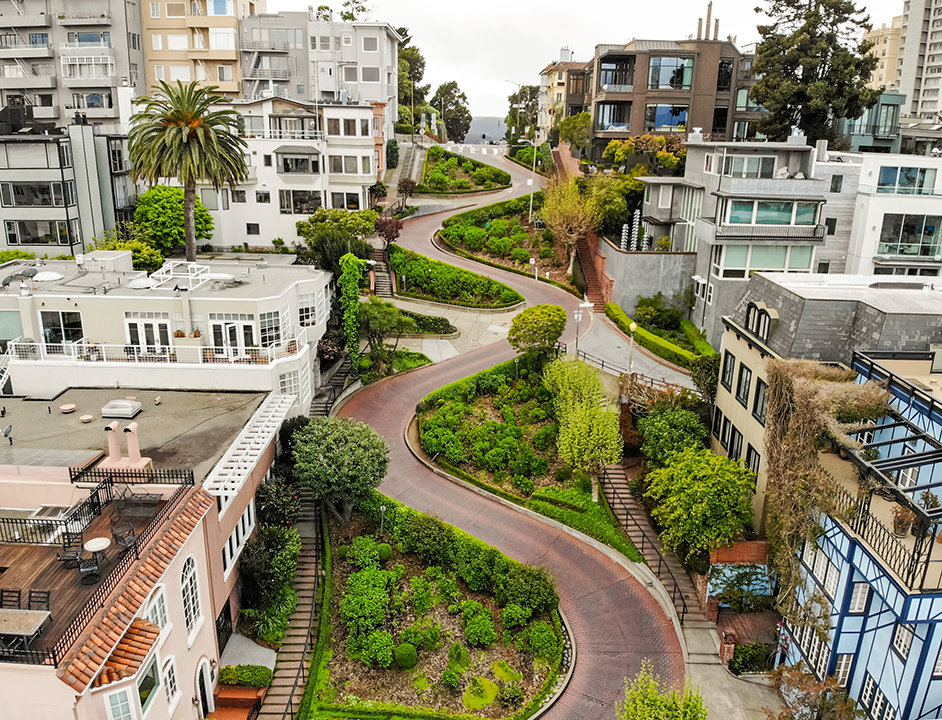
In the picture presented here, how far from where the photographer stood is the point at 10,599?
18422mm

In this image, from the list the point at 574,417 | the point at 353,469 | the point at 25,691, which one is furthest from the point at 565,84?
the point at 25,691

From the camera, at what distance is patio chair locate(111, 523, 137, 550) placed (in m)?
20.1

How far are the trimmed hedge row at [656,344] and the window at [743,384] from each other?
715 centimetres

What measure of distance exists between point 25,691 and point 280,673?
10.9 meters

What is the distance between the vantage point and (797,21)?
5703 centimetres

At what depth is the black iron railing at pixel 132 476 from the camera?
2333 centimetres

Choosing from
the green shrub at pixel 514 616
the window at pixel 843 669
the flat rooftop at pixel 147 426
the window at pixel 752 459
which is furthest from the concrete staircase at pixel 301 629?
the window at pixel 752 459

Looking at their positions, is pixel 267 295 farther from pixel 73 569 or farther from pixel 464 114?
pixel 464 114

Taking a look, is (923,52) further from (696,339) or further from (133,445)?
(133,445)

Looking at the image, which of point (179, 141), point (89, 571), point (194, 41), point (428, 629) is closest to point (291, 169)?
point (179, 141)

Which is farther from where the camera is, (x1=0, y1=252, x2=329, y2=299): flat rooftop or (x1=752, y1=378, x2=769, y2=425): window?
(x1=0, y1=252, x2=329, y2=299): flat rooftop

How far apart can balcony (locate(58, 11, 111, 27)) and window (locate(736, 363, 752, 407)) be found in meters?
71.7

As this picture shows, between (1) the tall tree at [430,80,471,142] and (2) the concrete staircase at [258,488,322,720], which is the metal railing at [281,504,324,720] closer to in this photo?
(2) the concrete staircase at [258,488,322,720]

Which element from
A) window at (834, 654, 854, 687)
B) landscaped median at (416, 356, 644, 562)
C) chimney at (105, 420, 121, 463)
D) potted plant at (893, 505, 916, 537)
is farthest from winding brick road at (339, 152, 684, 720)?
chimney at (105, 420, 121, 463)
